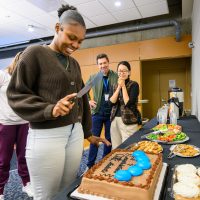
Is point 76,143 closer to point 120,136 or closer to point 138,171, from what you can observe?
point 138,171

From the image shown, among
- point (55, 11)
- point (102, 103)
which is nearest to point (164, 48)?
point (55, 11)

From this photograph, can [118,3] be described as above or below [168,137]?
above

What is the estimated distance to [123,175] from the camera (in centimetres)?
72

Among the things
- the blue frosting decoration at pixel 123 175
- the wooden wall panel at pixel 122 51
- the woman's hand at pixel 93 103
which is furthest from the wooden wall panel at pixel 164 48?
the blue frosting decoration at pixel 123 175

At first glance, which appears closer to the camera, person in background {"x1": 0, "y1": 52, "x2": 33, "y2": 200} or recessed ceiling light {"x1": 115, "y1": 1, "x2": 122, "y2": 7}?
person in background {"x1": 0, "y1": 52, "x2": 33, "y2": 200}

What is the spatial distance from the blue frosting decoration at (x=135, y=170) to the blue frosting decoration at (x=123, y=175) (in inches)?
0.8

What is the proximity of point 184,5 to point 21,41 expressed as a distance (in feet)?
12.4

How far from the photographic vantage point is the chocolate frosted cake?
663 millimetres

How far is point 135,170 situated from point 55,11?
337cm

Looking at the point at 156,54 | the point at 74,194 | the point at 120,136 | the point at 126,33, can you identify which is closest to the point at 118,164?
the point at 74,194

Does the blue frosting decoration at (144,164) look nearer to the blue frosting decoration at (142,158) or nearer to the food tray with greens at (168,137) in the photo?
the blue frosting decoration at (142,158)

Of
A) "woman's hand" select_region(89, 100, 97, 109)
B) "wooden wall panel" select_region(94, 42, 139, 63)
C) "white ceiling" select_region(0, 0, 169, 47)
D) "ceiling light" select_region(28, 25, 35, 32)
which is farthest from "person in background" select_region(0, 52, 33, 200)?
"wooden wall panel" select_region(94, 42, 139, 63)

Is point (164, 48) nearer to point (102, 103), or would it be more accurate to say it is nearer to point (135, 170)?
point (102, 103)

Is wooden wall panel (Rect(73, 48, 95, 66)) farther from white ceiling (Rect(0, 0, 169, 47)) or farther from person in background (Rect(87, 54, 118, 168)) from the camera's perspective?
person in background (Rect(87, 54, 118, 168))
